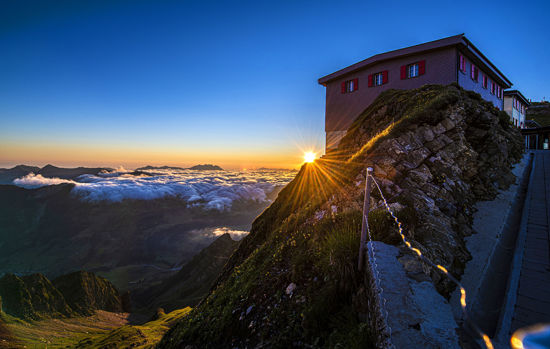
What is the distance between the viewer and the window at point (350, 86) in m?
26.3

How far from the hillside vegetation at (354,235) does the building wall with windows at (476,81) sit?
12.4 meters

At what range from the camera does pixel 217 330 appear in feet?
19.7

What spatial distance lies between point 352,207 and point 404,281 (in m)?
3.69

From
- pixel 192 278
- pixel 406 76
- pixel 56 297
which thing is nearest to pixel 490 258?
pixel 406 76

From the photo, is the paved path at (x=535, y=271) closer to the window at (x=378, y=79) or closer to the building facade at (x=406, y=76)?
the building facade at (x=406, y=76)

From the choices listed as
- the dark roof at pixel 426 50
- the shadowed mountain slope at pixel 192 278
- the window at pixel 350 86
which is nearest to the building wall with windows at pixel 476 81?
the dark roof at pixel 426 50

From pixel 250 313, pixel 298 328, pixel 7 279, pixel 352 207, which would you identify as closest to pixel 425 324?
pixel 298 328

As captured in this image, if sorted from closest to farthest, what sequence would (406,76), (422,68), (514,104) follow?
(422,68) < (406,76) < (514,104)

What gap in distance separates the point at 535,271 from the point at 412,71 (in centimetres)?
2276

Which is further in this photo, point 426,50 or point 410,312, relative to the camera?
point 426,50

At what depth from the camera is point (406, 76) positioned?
22.6m

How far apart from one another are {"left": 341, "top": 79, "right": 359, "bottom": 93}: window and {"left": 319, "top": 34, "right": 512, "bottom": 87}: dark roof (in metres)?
1.12

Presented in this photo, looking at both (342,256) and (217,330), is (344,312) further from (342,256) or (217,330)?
(217,330)

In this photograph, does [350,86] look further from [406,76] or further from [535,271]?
[535,271]
